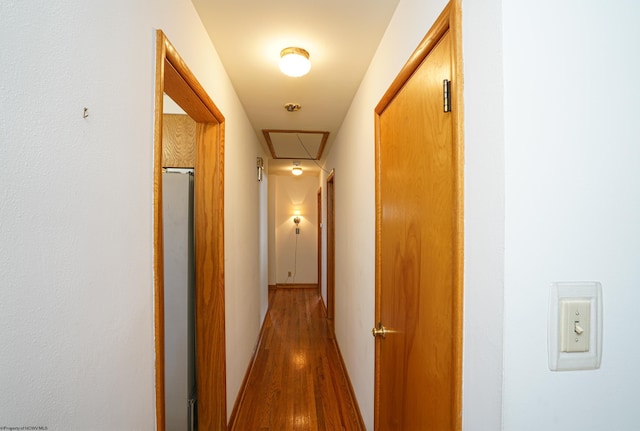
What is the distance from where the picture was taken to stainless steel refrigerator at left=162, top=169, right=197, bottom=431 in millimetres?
1721

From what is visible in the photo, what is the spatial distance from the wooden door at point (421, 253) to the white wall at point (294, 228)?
4873mm

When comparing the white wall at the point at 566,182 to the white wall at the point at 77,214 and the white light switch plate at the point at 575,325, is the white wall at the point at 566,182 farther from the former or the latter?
the white wall at the point at 77,214

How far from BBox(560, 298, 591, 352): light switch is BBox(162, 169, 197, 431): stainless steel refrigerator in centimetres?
177

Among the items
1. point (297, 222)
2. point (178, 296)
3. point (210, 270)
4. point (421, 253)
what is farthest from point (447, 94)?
point (297, 222)

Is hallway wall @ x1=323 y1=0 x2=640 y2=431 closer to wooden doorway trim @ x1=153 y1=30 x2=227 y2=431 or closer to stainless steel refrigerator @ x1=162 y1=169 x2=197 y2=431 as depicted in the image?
wooden doorway trim @ x1=153 y1=30 x2=227 y2=431

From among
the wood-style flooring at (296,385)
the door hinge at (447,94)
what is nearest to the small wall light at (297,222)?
the wood-style flooring at (296,385)

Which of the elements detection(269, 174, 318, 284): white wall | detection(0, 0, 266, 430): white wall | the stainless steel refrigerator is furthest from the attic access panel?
detection(0, 0, 266, 430): white wall

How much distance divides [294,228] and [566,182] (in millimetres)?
5811

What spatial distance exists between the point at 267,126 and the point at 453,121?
250cm

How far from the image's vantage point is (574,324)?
0.56m

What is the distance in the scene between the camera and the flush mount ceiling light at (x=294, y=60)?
157 centimetres

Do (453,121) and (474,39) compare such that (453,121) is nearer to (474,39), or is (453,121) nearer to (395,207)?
(474,39)

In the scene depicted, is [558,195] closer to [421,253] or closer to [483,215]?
[483,215]

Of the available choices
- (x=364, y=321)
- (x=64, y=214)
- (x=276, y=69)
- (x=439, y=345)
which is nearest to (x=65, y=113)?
(x=64, y=214)
